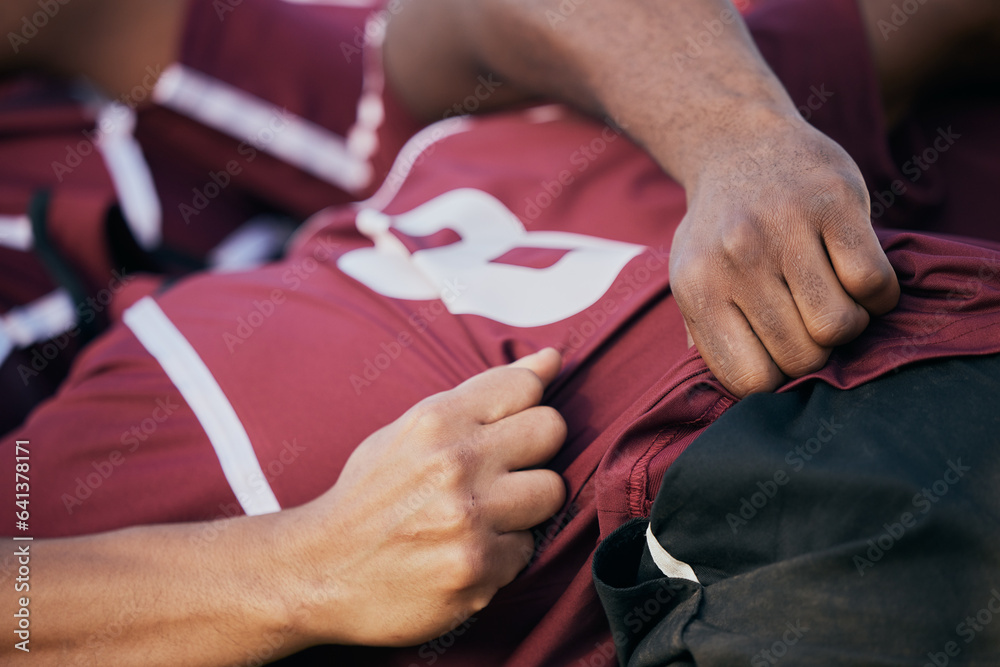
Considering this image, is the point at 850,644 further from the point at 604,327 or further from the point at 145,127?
the point at 145,127

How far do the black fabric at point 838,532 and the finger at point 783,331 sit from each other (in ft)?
0.09

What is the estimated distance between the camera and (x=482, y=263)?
3.07ft

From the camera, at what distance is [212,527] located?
0.78 m

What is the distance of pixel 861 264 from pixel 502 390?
346mm

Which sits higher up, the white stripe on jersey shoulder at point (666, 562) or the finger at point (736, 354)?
the finger at point (736, 354)

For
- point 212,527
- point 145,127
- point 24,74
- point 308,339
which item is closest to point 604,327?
point 308,339

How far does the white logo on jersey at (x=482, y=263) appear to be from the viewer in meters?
0.87

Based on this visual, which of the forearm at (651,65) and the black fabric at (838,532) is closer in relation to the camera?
the black fabric at (838,532)

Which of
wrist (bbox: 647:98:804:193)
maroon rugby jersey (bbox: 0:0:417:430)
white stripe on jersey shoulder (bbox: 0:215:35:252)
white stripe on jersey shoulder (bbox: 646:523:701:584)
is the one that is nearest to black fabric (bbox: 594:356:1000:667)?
white stripe on jersey shoulder (bbox: 646:523:701:584)

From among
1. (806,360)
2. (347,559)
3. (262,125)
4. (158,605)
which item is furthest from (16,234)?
(806,360)

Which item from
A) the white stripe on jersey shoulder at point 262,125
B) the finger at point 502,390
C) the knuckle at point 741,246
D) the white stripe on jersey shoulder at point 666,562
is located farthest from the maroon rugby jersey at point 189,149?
the white stripe on jersey shoulder at point 666,562

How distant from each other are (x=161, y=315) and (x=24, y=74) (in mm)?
840

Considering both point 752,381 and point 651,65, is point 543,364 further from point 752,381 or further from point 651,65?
point 651,65

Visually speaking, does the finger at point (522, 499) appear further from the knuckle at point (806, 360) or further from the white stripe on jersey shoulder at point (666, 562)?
the knuckle at point (806, 360)
